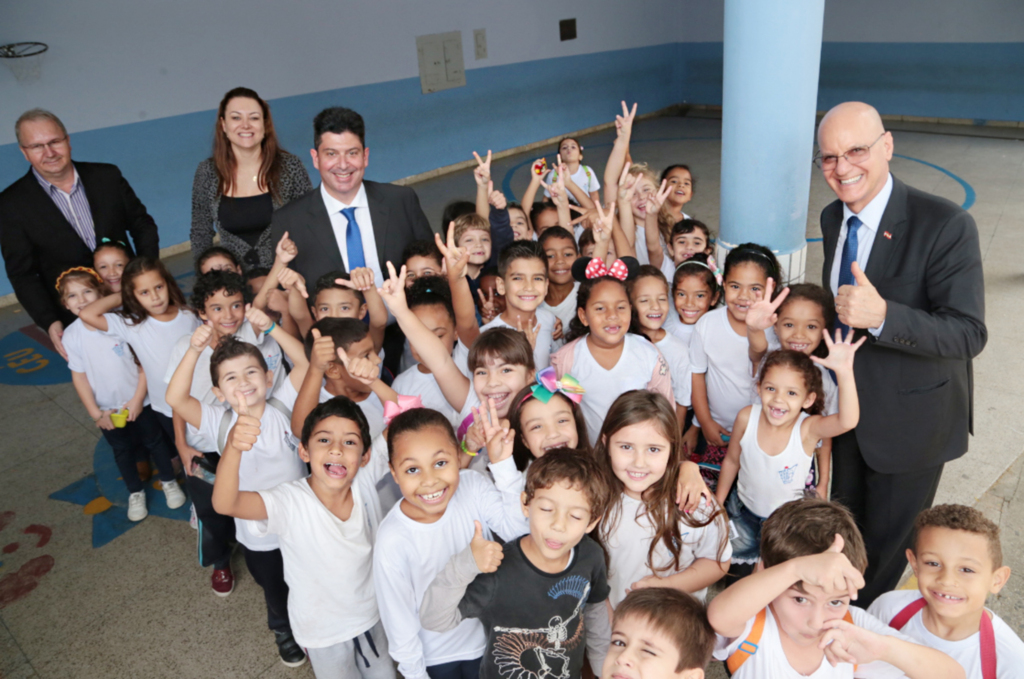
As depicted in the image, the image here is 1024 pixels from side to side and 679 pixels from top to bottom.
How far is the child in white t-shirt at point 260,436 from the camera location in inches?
99.9

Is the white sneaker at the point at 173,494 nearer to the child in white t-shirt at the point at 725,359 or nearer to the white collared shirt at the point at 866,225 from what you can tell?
the child in white t-shirt at the point at 725,359

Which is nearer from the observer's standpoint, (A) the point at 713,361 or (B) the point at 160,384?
(A) the point at 713,361

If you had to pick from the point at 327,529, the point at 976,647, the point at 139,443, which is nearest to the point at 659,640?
the point at 976,647

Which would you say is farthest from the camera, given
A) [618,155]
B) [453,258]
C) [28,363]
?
[28,363]

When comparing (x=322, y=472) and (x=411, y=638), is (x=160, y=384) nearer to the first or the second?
(x=322, y=472)

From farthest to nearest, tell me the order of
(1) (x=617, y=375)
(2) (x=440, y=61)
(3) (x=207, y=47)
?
1. (2) (x=440, y=61)
2. (3) (x=207, y=47)
3. (1) (x=617, y=375)

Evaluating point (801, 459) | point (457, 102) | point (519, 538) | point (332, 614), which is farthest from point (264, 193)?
point (457, 102)

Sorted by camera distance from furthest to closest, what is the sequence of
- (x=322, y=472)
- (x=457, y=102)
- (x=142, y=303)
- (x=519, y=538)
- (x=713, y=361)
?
(x=457, y=102) → (x=142, y=303) → (x=713, y=361) → (x=322, y=472) → (x=519, y=538)

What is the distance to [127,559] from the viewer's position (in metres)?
3.25

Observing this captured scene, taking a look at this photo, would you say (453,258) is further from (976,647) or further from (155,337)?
(976,647)

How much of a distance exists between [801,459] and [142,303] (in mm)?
2937

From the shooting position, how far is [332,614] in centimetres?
221

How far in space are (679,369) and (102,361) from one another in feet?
9.21

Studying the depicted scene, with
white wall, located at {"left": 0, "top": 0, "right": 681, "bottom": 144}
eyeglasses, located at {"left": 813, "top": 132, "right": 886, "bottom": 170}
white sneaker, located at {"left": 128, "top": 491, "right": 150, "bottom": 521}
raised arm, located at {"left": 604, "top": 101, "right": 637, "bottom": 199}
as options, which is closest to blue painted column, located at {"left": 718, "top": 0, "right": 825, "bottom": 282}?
raised arm, located at {"left": 604, "top": 101, "right": 637, "bottom": 199}
